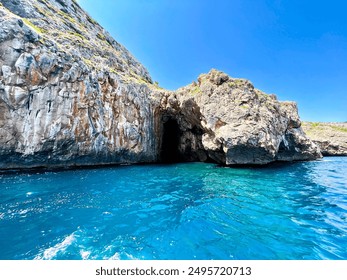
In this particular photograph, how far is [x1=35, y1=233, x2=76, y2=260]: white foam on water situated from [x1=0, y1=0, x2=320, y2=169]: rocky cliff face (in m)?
16.2

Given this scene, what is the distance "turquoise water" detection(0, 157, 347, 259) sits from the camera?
18.1ft

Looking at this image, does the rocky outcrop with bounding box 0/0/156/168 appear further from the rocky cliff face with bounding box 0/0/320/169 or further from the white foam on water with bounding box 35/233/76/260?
the white foam on water with bounding box 35/233/76/260

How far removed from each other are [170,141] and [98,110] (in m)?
18.7

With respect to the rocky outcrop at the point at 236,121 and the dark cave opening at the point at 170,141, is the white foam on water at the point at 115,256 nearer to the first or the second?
the rocky outcrop at the point at 236,121

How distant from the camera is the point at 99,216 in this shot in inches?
319

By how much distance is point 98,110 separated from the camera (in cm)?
2328

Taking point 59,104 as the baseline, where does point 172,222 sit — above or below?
below

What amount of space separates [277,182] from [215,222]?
9452 mm

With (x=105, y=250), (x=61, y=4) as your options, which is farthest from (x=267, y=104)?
(x=61, y=4)

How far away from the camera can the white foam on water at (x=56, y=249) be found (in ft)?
16.9

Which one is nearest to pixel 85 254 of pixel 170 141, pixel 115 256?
pixel 115 256

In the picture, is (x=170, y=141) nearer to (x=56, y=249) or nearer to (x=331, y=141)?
(x=56, y=249)

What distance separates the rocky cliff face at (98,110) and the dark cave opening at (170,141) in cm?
231

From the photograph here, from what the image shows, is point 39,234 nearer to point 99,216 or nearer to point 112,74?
point 99,216
